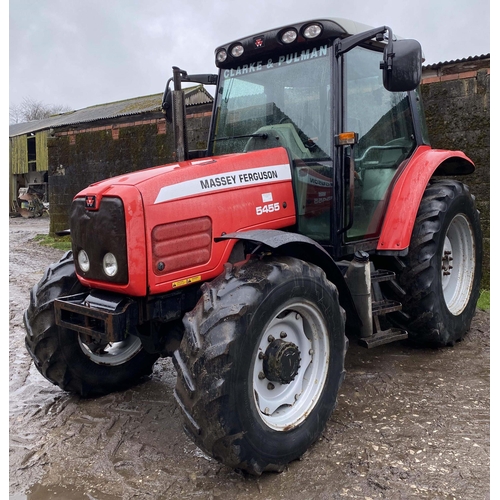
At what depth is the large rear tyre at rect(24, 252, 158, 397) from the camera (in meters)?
3.32

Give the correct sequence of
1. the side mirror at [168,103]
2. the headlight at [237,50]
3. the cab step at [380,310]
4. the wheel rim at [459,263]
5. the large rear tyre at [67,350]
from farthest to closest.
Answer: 1. the wheel rim at [459,263]
2. the side mirror at [168,103]
3. the headlight at [237,50]
4. the cab step at [380,310]
5. the large rear tyre at [67,350]

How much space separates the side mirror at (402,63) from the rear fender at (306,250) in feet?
3.55

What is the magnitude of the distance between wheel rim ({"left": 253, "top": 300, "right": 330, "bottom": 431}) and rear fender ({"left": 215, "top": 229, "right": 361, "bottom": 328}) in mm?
341

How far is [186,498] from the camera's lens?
244 cm

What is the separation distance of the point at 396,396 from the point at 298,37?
8.05ft

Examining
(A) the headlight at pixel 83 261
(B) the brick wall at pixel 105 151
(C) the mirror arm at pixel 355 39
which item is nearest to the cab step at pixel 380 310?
(C) the mirror arm at pixel 355 39

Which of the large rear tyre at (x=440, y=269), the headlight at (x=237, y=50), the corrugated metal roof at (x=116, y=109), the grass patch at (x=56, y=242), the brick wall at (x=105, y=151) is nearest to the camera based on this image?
the headlight at (x=237, y=50)

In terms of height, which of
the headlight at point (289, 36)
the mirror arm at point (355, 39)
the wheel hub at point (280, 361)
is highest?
the headlight at point (289, 36)

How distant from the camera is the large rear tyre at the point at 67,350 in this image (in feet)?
10.9

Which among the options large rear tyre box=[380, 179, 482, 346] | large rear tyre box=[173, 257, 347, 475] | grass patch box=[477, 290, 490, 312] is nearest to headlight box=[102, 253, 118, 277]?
large rear tyre box=[173, 257, 347, 475]

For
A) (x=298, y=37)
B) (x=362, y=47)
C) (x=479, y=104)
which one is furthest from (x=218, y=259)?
(x=479, y=104)

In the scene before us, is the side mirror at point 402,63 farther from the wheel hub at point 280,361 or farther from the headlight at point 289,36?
the wheel hub at point 280,361

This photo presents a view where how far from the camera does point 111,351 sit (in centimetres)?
367

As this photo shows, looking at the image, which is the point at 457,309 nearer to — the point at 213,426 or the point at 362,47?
the point at 362,47
